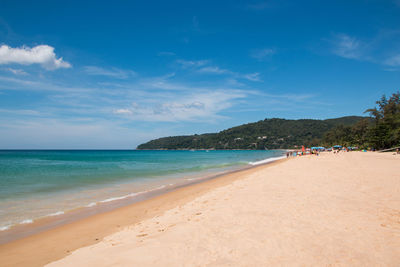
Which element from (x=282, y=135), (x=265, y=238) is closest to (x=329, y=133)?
(x=282, y=135)

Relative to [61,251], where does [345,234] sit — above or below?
above

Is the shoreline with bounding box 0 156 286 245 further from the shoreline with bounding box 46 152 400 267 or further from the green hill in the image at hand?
the green hill

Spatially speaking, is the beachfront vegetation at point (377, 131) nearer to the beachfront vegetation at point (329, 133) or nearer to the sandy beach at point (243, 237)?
the beachfront vegetation at point (329, 133)

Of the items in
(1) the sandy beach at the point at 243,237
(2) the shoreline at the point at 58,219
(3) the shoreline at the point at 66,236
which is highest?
(1) the sandy beach at the point at 243,237

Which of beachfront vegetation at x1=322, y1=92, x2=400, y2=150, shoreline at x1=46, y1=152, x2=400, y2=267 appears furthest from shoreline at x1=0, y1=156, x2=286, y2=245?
beachfront vegetation at x1=322, y1=92, x2=400, y2=150

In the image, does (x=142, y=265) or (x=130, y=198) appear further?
(x=130, y=198)

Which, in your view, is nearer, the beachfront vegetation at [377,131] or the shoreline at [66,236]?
the shoreline at [66,236]


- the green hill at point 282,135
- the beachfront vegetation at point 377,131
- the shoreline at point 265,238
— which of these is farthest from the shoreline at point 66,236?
the green hill at point 282,135

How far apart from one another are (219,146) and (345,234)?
634 ft

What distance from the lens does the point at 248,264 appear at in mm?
3348

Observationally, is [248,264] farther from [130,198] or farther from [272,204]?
[130,198]

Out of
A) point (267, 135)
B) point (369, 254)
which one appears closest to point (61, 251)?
point (369, 254)

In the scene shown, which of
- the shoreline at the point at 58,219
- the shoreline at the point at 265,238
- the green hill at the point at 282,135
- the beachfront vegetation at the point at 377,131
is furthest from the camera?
the green hill at the point at 282,135

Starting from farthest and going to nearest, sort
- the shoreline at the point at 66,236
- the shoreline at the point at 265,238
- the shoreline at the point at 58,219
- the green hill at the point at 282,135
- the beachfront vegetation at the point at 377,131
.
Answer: the green hill at the point at 282,135 → the beachfront vegetation at the point at 377,131 → the shoreline at the point at 58,219 → the shoreline at the point at 66,236 → the shoreline at the point at 265,238
